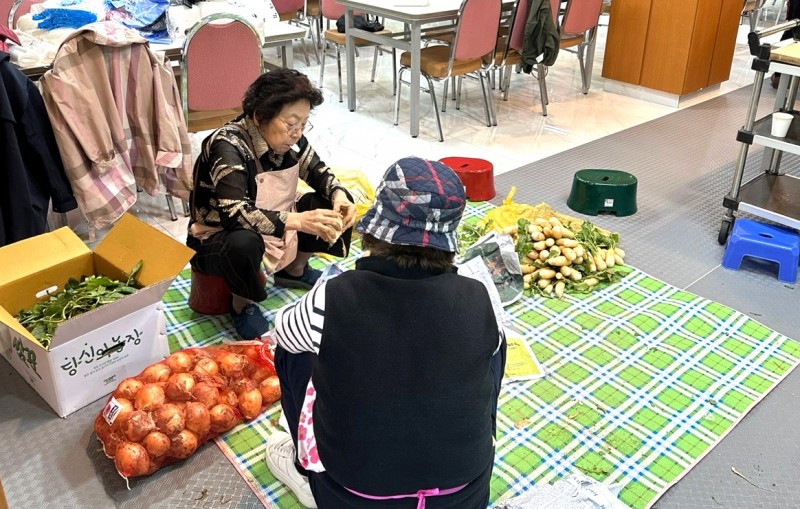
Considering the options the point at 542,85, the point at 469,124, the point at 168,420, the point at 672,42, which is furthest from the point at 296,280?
the point at 672,42

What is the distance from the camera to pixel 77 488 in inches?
71.1

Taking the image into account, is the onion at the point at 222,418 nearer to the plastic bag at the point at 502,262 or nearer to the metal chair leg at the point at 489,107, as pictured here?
the plastic bag at the point at 502,262

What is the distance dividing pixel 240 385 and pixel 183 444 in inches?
10.4

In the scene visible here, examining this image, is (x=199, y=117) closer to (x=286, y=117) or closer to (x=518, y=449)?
(x=286, y=117)

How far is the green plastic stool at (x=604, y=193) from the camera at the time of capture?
324cm

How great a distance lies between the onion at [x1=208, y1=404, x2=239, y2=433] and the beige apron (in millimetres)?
576

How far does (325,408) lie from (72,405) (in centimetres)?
112

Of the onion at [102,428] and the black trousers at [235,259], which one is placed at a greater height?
the black trousers at [235,259]

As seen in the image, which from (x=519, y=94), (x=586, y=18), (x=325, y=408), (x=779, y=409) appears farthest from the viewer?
(x=519, y=94)

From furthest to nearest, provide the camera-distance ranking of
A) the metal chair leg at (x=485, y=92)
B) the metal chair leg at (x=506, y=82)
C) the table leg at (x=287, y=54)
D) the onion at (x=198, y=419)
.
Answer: the metal chair leg at (x=506, y=82)
the metal chair leg at (x=485, y=92)
the table leg at (x=287, y=54)
the onion at (x=198, y=419)

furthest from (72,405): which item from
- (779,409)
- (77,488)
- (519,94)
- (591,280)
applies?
(519,94)

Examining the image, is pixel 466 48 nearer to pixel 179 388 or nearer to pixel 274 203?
pixel 274 203

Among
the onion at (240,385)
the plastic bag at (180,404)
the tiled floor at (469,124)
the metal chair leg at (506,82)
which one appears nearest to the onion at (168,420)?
the plastic bag at (180,404)

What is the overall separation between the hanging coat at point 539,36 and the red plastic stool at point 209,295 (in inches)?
112
